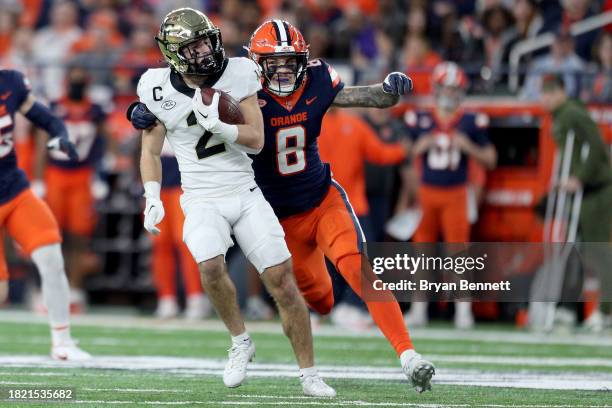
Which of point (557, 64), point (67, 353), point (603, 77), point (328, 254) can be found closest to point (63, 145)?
point (67, 353)

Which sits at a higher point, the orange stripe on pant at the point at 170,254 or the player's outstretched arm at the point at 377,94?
the player's outstretched arm at the point at 377,94

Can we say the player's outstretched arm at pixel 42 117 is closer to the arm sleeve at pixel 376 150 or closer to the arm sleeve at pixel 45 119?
the arm sleeve at pixel 45 119

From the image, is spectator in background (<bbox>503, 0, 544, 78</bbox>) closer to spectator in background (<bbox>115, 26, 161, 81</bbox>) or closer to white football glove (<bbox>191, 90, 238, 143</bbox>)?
spectator in background (<bbox>115, 26, 161, 81</bbox>)

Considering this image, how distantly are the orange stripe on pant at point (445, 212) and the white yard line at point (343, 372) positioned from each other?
325cm

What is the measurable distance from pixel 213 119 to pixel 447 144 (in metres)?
4.93

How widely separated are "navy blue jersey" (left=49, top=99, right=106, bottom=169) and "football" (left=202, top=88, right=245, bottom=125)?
550cm

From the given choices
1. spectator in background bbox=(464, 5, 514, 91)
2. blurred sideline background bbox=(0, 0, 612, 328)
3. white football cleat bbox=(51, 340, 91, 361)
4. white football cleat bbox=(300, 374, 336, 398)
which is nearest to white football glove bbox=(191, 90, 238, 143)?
white football cleat bbox=(300, 374, 336, 398)

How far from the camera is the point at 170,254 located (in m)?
10.8

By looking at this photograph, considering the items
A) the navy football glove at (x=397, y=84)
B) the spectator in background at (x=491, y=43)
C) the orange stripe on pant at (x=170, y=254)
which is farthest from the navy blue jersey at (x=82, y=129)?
the navy football glove at (x=397, y=84)

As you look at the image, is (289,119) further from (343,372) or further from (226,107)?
(343,372)

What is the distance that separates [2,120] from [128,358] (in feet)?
5.21

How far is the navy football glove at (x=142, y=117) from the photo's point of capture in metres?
5.93

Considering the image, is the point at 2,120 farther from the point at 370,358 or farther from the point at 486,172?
the point at 486,172

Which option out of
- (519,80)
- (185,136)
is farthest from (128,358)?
(519,80)
